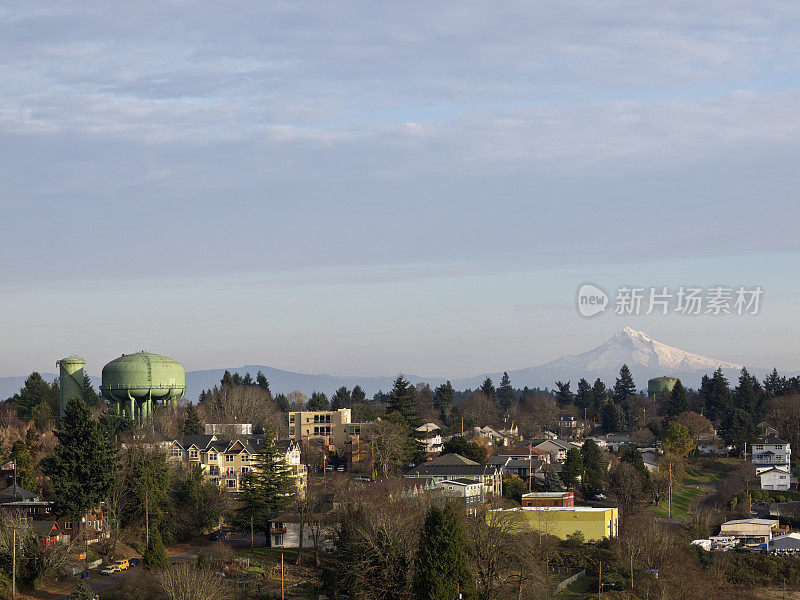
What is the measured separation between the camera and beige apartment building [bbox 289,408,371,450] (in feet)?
362

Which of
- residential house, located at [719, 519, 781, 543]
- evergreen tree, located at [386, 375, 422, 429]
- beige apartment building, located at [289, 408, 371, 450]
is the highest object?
evergreen tree, located at [386, 375, 422, 429]

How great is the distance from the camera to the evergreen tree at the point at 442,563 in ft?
173

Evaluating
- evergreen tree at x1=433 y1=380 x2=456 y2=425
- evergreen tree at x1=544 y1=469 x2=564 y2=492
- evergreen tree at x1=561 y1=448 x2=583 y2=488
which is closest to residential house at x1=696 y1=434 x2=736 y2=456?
evergreen tree at x1=561 y1=448 x2=583 y2=488

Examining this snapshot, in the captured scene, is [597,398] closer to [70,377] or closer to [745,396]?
[745,396]

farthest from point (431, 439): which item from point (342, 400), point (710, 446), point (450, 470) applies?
point (342, 400)

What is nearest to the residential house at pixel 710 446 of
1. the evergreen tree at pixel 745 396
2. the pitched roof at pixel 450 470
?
the evergreen tree at pixel 745 396

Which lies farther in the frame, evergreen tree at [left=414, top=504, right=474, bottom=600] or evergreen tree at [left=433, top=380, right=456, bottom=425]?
evergreen tree at [left=433, top=380, right=456, bottom=425]

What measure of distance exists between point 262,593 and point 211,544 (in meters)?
13.1

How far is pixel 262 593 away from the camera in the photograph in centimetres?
5688

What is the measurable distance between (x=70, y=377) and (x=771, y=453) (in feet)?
253

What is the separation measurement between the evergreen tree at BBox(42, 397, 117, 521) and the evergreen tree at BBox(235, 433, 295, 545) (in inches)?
394

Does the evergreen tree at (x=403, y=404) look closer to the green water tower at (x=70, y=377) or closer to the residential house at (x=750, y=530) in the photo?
the residential house at (x=750, y=530)

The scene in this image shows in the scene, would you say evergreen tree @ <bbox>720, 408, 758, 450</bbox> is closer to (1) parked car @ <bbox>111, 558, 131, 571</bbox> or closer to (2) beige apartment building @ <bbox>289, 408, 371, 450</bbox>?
(2) beige apartment building @ <bbox>289, 408, 371, 450</bbox>

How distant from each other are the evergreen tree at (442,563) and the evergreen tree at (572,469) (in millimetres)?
39964
